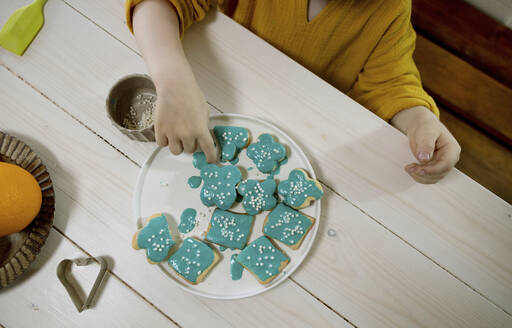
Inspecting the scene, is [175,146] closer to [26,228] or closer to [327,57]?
[26,228]

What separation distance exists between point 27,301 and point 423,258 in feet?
2.56

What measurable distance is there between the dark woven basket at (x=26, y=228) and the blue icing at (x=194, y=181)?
0.27 m

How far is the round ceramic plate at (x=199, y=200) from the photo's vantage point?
1.91 ft

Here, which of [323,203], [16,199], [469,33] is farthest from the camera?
[469,33]

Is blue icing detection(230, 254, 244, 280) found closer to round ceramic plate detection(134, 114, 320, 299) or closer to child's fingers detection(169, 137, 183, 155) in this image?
→ round ceramic plate detection(134, 114, 320, 299)

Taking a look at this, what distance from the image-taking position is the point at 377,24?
0.73 metres

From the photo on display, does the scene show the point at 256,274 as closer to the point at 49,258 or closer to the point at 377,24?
the point at 49,258

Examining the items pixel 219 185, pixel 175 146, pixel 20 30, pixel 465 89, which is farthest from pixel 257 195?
pixel 465 89

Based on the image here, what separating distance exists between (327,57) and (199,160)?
48 centimetres

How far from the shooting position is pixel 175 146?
1.97ft

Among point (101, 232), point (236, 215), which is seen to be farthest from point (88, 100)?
point (236, 215)

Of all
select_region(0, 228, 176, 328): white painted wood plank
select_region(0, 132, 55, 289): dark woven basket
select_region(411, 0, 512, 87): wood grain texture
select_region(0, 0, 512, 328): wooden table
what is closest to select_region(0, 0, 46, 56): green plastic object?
select_region(0, 0, 512, 328): wooden table

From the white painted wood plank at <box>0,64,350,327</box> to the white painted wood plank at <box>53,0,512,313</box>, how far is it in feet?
0.75

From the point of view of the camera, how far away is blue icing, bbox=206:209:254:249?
23.1 inches
